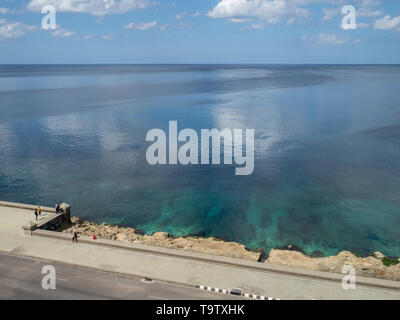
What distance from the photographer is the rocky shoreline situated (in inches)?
1017

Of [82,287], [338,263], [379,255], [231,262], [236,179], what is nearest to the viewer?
[82,287]

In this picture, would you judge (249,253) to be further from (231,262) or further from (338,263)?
(338,263)

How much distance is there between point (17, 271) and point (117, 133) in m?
49.2

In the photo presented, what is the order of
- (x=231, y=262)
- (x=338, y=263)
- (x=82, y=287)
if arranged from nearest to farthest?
1. (x=82, y=287)
2. (x=231, y=262)
3. (x=338, y=263)

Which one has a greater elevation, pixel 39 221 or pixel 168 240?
pixel 39 221

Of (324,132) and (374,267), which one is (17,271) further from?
(324,132)

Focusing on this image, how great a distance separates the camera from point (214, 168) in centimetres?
5000

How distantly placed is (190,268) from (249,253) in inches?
312

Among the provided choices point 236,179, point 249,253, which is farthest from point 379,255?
point 236,179

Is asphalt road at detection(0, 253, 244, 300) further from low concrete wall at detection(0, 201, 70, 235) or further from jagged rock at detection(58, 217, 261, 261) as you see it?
jagged rock at detection(58, 217, 261, 261)

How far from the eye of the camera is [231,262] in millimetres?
22266

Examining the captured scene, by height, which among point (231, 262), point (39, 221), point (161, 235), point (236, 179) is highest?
point (39, 221)

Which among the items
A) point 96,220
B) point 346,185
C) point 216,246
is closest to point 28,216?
point 96,220

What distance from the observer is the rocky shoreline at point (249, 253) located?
84.7 ft
